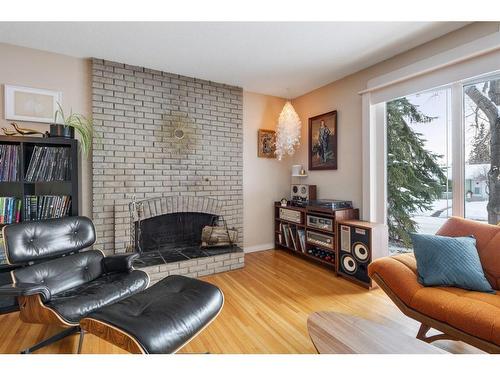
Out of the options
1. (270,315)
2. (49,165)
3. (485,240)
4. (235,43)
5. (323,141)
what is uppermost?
(235,43)

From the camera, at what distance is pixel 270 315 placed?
199 centimetres

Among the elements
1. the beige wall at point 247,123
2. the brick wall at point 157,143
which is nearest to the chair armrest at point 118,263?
the brick wall at point 157,143

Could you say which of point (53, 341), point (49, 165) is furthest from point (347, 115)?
point (53, 341)

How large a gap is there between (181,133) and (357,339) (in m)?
2.78

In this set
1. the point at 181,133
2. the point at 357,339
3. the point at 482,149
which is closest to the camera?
the point at 357,339

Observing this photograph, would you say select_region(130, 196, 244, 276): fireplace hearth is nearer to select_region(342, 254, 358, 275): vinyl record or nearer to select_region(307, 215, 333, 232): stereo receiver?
select_region(307, 215, 333, 232): stereo receiver

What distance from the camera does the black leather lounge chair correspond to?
3.84 ft

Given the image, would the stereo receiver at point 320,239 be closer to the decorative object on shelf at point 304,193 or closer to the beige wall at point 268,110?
the decorative object on shelf at point 304,193

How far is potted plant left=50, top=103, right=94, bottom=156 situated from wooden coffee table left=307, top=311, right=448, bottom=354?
257cm

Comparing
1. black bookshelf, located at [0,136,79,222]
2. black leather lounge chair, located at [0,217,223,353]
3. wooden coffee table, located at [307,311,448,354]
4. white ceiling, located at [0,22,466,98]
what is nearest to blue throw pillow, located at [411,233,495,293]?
wooden coffee table, located at [307,311,448,354]

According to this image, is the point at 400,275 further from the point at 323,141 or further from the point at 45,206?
the point at 45,206
